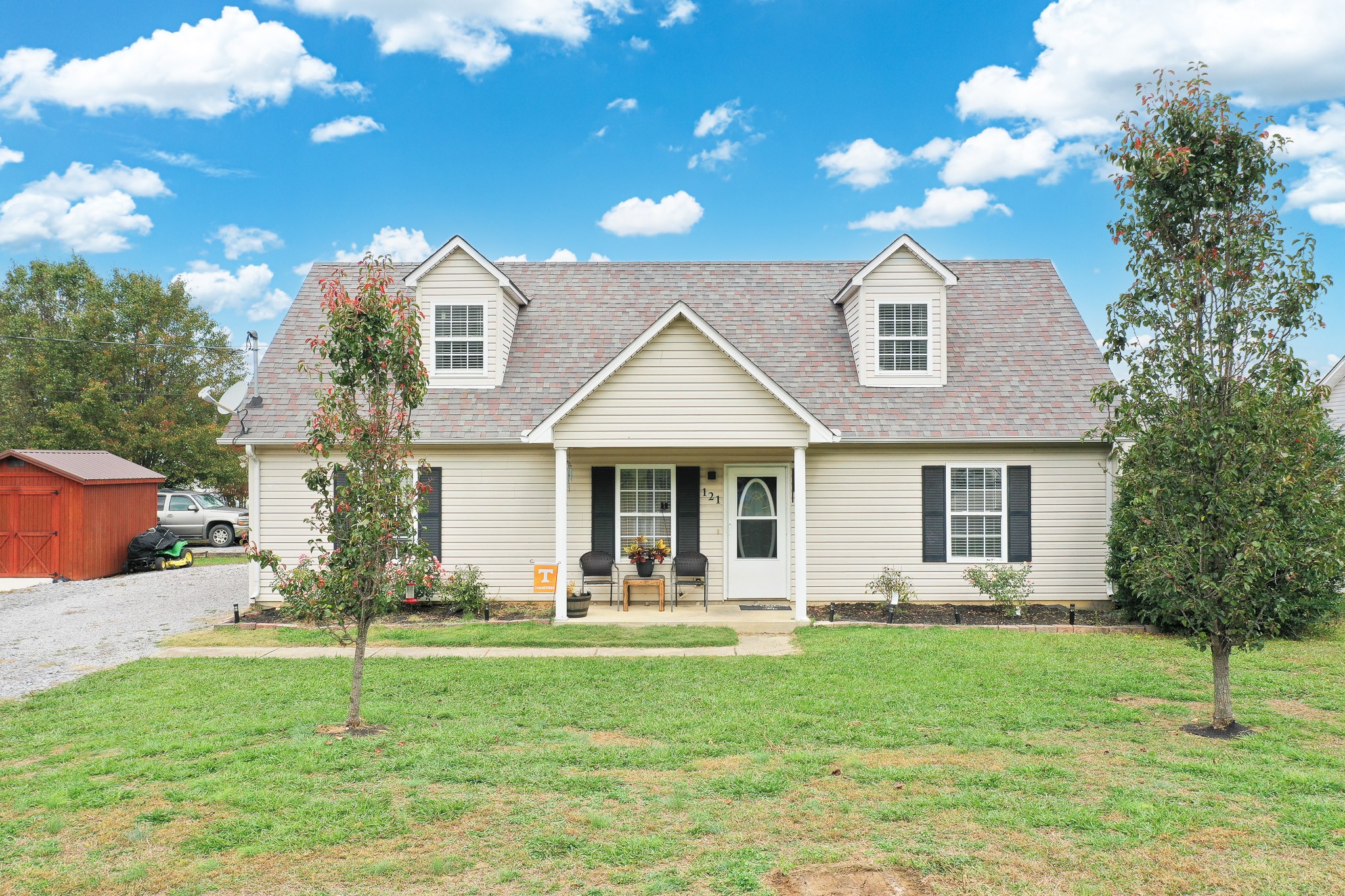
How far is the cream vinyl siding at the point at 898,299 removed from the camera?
1408cm

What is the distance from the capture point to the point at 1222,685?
6965 millimetres

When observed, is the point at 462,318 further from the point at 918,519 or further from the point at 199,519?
the point at 199,519

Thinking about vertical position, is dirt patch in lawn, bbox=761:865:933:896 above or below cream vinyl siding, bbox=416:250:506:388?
below

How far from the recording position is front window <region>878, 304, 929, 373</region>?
46.5 ft

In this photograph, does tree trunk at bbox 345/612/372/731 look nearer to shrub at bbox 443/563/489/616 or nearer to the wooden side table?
shrub at bbox 443/563/489/616

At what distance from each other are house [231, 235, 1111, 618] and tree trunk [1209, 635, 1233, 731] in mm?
5790

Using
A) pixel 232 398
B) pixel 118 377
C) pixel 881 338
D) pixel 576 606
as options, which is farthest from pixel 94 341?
pixel 881 338

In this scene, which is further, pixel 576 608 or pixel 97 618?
pixel 97 618

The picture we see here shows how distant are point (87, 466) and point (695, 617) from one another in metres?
15.5

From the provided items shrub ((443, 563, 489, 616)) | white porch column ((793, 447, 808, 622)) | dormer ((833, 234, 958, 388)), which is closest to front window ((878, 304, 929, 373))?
dormer ((833, 234, 958, 388))

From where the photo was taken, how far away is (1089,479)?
1334cm

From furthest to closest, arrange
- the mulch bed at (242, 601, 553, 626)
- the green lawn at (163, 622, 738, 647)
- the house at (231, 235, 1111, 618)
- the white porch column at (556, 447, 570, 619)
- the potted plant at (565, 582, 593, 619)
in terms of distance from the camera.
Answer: the potted plant at (565, 582, 593, 619), the mulch bed at (242, 601, 553, 626), the house at (231, 235, 1111, 618), the white porch column at (556, 447, 570, 619), the green lawn at (163, 622, 738, 647)

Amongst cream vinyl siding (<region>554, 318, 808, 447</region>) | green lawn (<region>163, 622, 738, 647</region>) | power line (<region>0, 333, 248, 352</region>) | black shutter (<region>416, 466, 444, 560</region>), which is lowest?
green lawn (<region>163, 622, 738, 647</region>)

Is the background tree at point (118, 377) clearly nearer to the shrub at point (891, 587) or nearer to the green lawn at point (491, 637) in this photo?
the green lawn at point (491, 637)
